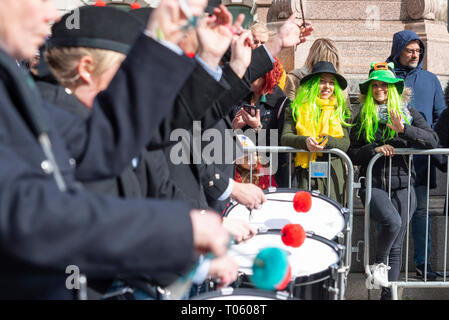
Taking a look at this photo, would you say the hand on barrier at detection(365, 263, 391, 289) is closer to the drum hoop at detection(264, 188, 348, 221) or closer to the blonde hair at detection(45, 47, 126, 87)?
the drum hoop at detection(264, 188, 348, 221)

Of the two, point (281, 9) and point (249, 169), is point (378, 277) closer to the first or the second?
point (249, 169)

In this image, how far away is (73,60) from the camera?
1.79m

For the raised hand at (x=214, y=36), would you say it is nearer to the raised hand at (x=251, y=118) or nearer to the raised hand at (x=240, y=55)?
the raised hand at (x=240, y=55)

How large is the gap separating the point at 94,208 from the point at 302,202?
2.09 meters

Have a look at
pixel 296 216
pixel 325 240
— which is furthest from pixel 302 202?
pixel 325 240

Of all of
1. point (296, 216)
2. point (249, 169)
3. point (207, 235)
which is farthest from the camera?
point (249, 169)

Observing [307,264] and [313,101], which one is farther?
[313,101]

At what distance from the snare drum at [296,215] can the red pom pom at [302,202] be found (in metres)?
0.12

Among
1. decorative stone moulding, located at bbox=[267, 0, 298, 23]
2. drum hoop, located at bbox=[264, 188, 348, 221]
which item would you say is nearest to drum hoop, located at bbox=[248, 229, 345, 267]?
drum hoop, located at bbox=[264, 188, 348, 221]

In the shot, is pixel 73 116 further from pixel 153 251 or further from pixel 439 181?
pixel 439 181

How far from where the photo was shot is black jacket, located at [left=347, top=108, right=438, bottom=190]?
4652 millimetres

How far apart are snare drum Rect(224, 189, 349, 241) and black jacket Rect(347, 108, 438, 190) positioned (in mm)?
1495
